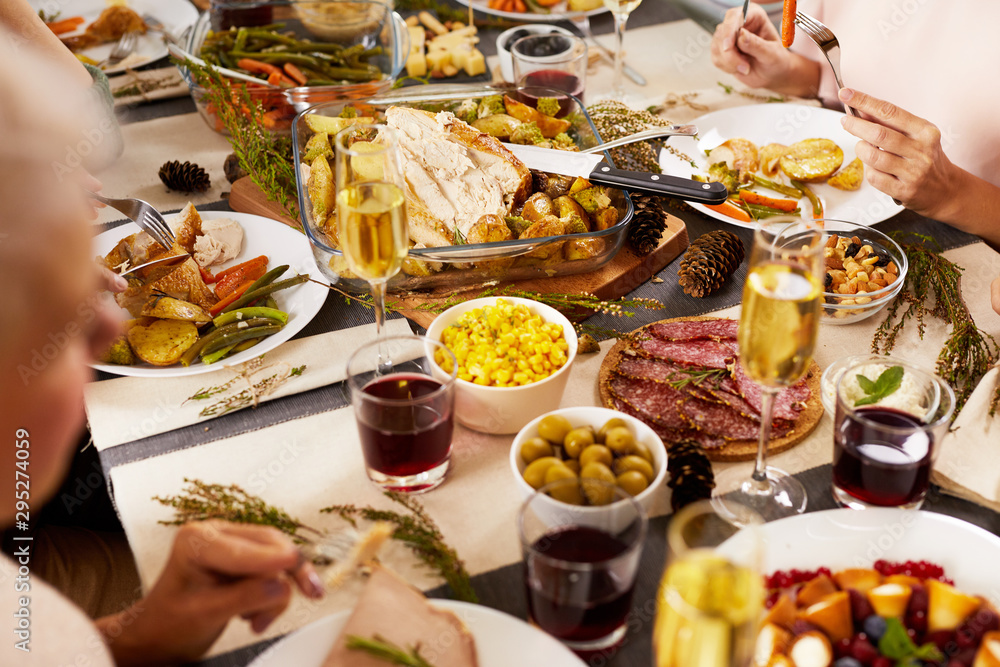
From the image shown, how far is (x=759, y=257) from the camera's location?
3.84 ft

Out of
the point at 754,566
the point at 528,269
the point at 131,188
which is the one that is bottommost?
the point at 131,188

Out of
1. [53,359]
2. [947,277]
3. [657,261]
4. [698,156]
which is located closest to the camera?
[53,359]

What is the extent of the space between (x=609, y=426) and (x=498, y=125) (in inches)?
42.7

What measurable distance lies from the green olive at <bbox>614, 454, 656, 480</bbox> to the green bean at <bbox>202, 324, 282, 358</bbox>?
829mm

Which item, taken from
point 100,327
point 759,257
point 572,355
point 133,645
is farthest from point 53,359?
point 759,257

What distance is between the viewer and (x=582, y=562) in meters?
1.13

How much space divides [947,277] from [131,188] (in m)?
2.15

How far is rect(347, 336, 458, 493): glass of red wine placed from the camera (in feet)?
4.28

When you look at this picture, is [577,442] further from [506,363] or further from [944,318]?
[944,318]

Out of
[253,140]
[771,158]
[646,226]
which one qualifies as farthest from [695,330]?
[253,140]

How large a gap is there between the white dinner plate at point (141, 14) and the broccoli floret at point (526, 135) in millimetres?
1562

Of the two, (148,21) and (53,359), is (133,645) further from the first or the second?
(148,21)

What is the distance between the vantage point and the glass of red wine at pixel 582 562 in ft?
3.39

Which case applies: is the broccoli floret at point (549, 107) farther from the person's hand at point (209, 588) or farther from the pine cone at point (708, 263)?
the person's hand at point (209, 588)
